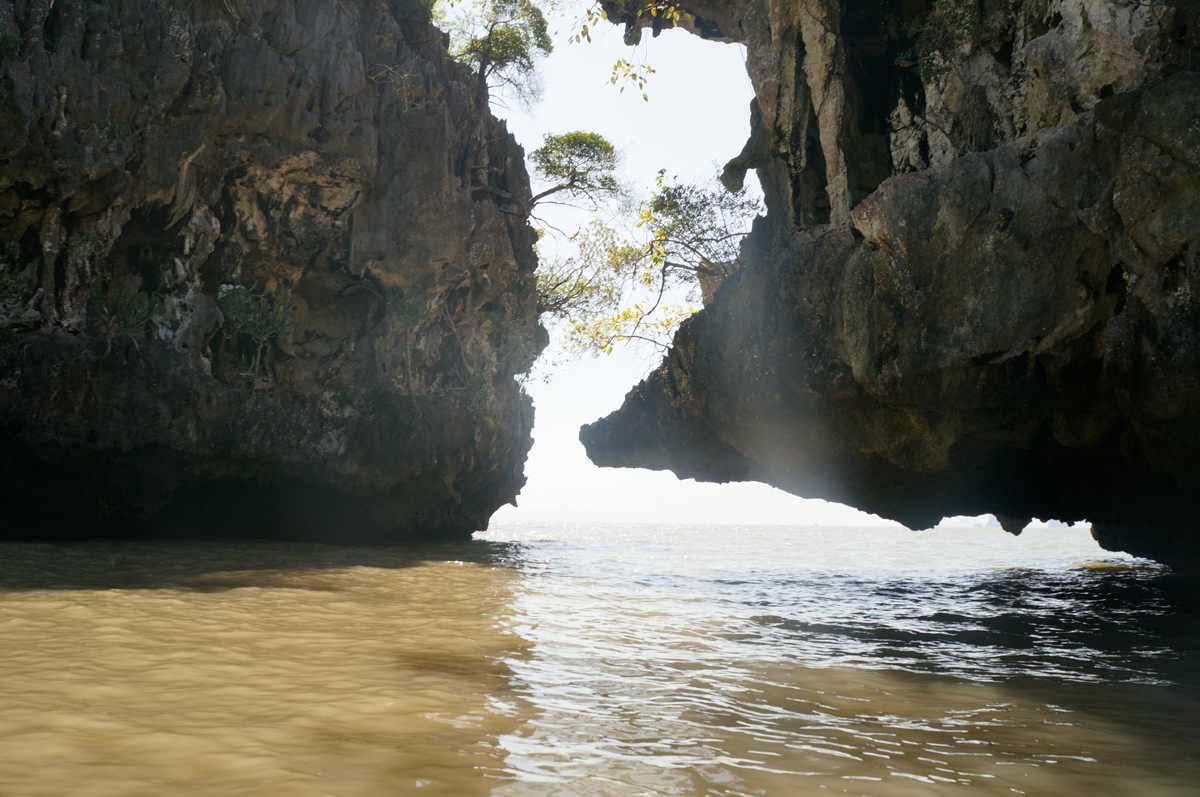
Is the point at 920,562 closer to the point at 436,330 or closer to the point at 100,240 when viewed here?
the point at 436,330

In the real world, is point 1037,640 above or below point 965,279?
below

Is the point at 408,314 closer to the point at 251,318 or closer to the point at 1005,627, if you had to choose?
the point at 251,318

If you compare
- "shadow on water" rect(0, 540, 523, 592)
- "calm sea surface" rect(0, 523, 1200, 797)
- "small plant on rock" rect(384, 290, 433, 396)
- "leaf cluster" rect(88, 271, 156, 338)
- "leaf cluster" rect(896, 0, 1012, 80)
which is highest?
"leaf cluster" rect(896, 0, 1012, 80)

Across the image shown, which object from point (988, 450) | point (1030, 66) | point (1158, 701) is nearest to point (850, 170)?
point (1030, 66)

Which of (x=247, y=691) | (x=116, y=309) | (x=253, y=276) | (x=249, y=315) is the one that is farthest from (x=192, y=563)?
(x=253, y=276)

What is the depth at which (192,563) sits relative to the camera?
420 inches

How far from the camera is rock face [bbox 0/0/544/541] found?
1359 cm

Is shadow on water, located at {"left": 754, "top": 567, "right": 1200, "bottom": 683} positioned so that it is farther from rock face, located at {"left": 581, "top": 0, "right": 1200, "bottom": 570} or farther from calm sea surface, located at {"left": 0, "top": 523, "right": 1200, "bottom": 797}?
rock face, located at {"left": 581, "top": 0, "right": 1200, "bottom": 570}

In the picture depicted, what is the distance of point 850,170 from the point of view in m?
13.8

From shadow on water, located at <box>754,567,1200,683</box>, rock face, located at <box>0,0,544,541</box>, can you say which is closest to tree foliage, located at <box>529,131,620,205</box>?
rock face, located at <box>0,0,544,541</box>

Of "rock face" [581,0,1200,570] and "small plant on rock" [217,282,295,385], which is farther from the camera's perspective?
"small plant on rock" [217,282,295,385]

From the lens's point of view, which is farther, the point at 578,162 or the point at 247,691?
the point at 578,162

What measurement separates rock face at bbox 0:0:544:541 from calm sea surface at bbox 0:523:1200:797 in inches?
253

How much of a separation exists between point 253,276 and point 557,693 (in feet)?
56.3
